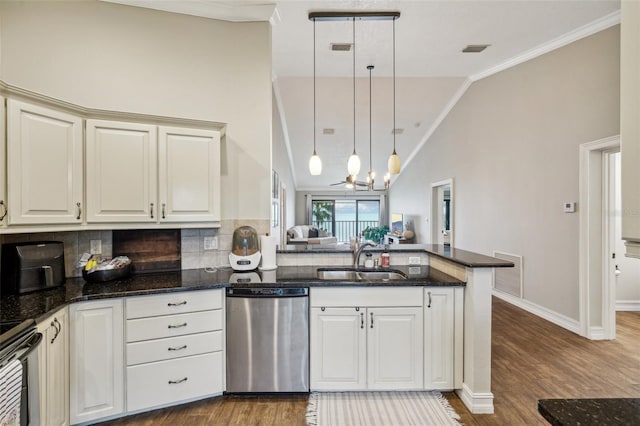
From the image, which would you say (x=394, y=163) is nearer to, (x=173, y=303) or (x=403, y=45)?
(x=403, y=45)

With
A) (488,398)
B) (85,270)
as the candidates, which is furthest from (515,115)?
(85,270)

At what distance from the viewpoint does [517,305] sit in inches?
178

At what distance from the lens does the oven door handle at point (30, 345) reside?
1475 mm

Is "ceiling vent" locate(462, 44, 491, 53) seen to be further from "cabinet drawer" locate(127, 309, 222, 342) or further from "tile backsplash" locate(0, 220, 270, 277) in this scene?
"cabinet drawer" locate(127, 309, 222, 342)

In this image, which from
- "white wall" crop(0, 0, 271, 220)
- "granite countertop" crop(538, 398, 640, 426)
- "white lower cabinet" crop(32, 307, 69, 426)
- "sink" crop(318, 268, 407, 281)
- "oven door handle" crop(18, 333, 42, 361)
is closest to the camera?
"granite countertop" crop(538, 398, 640, 426)

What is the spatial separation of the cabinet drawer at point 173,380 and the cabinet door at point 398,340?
1163 millimetres

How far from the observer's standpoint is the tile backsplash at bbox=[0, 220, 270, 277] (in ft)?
8.36

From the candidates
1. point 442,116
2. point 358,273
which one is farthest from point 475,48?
point 358,273

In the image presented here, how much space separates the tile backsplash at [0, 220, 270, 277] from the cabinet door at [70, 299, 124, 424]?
29.2 inches

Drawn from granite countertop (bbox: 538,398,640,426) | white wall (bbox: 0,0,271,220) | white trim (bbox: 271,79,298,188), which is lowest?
granite countertop (bbox: 538,398,640,426)

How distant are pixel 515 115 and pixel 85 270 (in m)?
5.26

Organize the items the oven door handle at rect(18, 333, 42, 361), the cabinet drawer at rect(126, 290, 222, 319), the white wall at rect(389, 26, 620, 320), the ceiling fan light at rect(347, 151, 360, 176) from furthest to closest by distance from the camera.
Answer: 1. the white wall at rect(389, 26, 620, 320)
2. the ceiling fan light at rect(347, 151, 360, 176)
3. the cabinet drawer at rect(126, 290, 222, 319)
4. the oven door handle at rect(18, 333, 42, 361)

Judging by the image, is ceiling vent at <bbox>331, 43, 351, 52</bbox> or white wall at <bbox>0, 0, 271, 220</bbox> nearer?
white wall at <bbox>0, 0, 271, 220</bbox>

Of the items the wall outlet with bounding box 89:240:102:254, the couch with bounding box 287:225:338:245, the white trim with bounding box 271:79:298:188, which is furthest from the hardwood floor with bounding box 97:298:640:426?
the couch with bounding box 287:225:338:245
